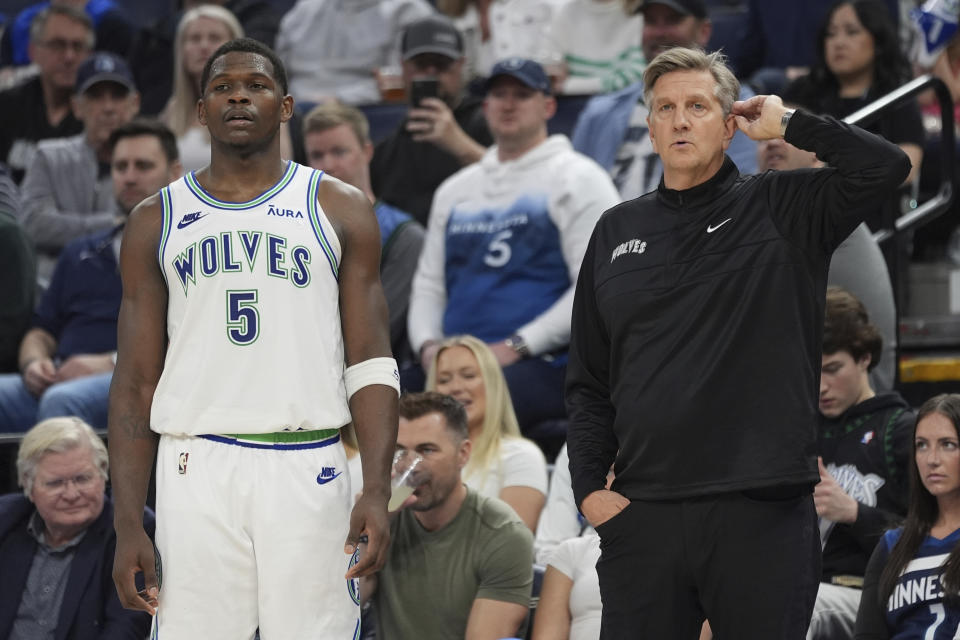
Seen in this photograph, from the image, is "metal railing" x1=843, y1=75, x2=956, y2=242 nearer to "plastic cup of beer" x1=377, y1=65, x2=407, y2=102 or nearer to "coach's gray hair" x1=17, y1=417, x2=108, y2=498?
"plastic cup of beer" x1=377, y1=65, x2=407, y2=102

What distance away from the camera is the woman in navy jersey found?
434cm

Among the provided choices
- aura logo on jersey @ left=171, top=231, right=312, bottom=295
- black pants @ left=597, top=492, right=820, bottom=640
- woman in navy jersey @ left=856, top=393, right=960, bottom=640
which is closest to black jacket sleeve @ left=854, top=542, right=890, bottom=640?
woman in navy jersey @ left=856, top=393, right=960, bottom=640

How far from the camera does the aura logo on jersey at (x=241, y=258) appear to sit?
3387 millimetres

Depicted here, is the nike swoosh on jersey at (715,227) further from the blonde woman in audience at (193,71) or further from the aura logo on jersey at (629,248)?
the blonde woman in audience at (193,71)

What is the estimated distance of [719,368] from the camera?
3240 mm

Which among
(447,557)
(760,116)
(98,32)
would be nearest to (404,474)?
(447,557)

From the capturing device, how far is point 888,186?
3254 mm

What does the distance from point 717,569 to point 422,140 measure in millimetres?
4625

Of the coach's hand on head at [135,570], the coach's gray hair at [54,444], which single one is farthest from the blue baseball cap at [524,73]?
the coach's hand on head at [135,570]

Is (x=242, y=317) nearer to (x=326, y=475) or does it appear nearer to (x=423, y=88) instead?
(x=326, y=475)

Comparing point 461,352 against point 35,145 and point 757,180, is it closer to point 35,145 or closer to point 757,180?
point 757,180

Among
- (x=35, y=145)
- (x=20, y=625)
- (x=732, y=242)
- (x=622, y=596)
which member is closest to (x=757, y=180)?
(x=732, y=242)

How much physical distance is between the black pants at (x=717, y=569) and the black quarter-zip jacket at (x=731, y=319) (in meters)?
0.05

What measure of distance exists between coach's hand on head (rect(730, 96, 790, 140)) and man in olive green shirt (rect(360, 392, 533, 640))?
6.16 feet
